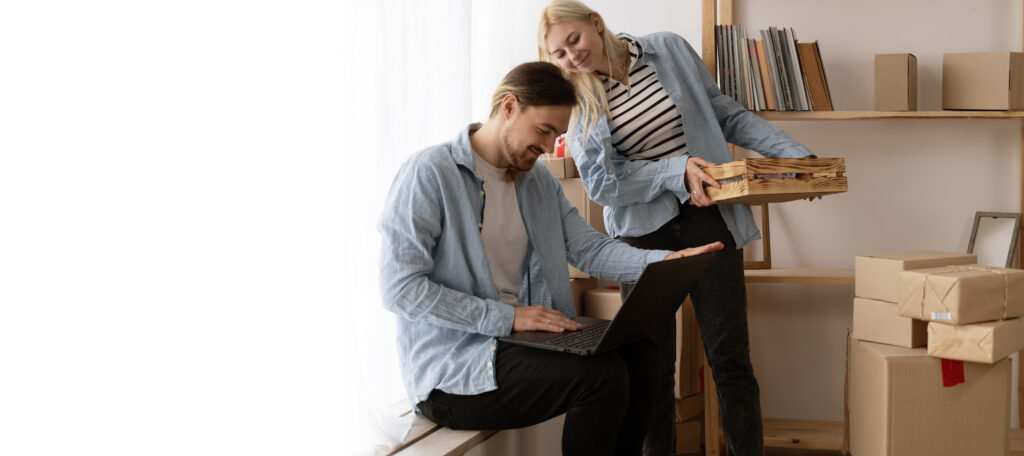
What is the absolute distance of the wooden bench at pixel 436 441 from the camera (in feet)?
4.68

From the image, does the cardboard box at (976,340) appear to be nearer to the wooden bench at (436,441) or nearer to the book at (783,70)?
the book at (783,70)

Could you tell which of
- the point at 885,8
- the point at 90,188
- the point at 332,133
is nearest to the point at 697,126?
the point at 332,133

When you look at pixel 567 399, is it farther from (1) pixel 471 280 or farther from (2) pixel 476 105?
(2) pixel 476 105

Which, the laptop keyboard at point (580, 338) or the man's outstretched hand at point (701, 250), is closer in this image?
the laptop keyboard at point (580, 338)

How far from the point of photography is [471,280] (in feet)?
4.88

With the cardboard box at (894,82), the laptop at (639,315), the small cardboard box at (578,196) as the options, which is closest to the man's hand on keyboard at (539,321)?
the laptop at (639,315)

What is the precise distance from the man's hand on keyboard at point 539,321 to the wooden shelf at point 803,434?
1.36m

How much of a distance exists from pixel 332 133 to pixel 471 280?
38 centimetres

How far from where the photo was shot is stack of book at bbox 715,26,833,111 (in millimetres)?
2418

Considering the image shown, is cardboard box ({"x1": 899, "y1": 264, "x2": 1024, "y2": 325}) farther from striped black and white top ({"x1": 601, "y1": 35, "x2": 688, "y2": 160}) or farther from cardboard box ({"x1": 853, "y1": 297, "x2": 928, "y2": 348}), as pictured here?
striped black and white top ({"x1": 601, "y1": 35, "x2": 688, "y2": 160})

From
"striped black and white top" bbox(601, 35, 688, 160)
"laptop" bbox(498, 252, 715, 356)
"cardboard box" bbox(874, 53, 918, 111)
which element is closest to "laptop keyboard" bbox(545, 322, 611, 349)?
"laptop" bbox(498, 252, 715, 356)

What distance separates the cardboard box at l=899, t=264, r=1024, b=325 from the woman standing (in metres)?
0.44

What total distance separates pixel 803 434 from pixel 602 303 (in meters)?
0.79

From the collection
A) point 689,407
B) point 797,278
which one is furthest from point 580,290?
point 797,278
